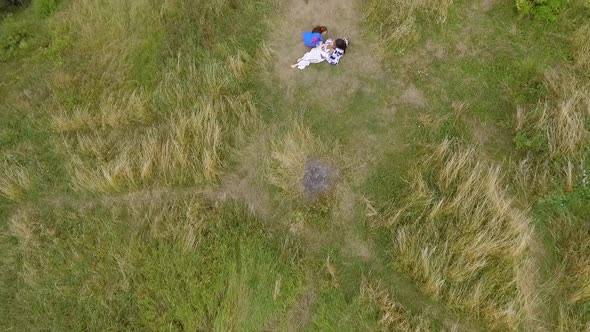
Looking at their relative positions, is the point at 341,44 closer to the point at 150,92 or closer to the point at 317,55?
the point at 317,55

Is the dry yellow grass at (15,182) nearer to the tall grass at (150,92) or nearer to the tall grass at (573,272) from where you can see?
the tall grass at (150,92)

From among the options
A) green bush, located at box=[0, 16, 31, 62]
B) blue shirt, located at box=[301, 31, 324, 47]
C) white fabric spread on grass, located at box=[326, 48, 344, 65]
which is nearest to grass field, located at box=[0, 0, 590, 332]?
white fabric spread on grass, located at box=[326, 48, 344, 65]

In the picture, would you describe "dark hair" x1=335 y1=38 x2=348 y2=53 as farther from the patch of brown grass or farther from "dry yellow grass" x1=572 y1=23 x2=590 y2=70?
"dry yellow grass" x1=572 y1=23 x2=590 y2=70

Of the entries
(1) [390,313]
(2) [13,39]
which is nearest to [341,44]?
(1) [390,313]

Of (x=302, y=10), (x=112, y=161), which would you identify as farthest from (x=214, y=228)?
(x=302, y=10)

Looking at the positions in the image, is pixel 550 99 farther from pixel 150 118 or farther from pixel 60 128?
pixel 60 128
